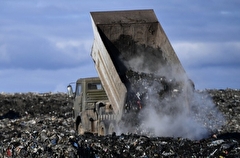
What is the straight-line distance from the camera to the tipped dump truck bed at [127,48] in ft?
45.0

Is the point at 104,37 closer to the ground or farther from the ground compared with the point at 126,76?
farther from the ground

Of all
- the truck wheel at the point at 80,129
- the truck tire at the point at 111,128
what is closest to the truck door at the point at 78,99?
the truck wheel at the point at 80,129

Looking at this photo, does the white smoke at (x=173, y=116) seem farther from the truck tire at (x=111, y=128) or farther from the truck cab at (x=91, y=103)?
the truck cab at (x=91, y=103)

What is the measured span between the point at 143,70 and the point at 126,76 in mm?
724

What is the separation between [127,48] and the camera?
15.0m

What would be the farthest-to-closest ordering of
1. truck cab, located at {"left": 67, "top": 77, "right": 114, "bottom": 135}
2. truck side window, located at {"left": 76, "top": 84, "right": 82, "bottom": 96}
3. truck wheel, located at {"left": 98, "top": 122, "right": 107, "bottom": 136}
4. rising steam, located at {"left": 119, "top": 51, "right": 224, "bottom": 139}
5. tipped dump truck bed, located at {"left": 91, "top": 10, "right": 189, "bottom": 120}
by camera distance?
truck side window, located at {"left": 76, "top": 84, "right": 82, "bottom": 96} → truck cab, located at {"left": 67, "top": 77, "right": 114, "bottom": 135} → truck wheel, located at {"left": 98, "top": 122, "right": 107, "bottom": 136} → tipped dump truck bed, located at {"left": 91, "top": 10, "right": 189, "bottom": 120} → rising steam, located at {"left": 119, "top": 51, "right": 224, "bottom": 139}

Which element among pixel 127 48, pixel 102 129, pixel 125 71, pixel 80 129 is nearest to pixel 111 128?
pixel 102 129

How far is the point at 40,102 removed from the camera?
27016 millimetres

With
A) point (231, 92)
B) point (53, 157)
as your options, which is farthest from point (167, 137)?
point (231, 92)

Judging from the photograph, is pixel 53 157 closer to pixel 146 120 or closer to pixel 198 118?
pixel 146 120

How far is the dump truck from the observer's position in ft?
43.7

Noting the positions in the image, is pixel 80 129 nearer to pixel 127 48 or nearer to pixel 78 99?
pixel 78 99

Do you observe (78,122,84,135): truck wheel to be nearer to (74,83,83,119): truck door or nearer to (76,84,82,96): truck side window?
(74,83,83,119): truck door

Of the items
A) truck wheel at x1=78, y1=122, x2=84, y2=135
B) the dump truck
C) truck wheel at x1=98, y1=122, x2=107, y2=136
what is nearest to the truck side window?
the dump truck
